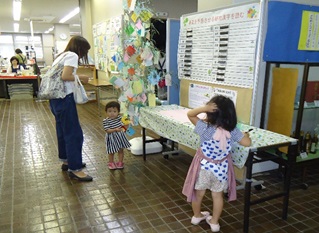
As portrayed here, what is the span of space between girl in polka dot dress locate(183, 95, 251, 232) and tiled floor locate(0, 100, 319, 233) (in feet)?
1.07

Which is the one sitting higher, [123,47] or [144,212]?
[123,47]

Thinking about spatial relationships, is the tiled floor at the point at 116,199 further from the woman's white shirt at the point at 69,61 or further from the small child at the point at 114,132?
the woman's white shirt at the point at 69,61

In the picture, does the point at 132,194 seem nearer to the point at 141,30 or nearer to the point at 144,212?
the point at 144,212

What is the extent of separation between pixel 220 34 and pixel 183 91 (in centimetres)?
97

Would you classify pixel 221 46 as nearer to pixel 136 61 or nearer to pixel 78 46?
pixel 136 61

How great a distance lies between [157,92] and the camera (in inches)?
163

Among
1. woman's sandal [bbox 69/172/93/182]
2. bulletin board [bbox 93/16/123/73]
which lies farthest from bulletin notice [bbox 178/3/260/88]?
bulletin board [bbox 93/16/123/73]

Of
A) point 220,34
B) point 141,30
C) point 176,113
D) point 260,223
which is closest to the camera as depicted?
point 260,223

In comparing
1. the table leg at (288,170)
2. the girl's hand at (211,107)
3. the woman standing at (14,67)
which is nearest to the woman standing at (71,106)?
the girl's hand at (211,107)

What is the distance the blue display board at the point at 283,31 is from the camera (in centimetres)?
250

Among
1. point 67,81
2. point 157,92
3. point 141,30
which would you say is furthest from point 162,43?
point 67,81

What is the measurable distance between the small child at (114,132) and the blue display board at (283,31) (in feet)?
5.52

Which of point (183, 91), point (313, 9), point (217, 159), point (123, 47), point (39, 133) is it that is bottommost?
point (39, 133)

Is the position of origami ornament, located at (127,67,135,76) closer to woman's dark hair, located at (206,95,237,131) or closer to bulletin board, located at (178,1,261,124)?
bulletin board, located at (178,1,261,124)
